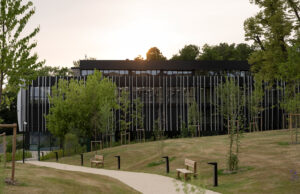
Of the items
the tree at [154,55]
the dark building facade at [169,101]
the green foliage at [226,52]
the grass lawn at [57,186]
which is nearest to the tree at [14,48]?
the grass lawn at [57,186]

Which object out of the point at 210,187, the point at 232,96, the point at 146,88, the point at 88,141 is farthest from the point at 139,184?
the point at 146,88

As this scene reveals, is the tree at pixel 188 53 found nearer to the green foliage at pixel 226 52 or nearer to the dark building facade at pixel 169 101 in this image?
the green foliage at pixel 226 52

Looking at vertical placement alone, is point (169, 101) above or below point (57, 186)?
above

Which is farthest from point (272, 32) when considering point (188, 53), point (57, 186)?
point (188, 53)

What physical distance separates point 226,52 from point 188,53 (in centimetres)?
933

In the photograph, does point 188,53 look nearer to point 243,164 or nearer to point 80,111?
point 80,111

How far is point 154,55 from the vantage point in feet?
326

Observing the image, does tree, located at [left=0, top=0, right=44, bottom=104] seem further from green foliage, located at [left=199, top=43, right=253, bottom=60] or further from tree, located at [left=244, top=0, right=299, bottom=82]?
green foliage, located at [left=199, top=43, right=253, bottom=60]

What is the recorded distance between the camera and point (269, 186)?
1449cm

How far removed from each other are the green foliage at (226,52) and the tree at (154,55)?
14597mm

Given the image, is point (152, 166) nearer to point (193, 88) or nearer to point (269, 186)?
point (269, 186)

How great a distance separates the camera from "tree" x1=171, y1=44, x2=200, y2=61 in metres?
88.9

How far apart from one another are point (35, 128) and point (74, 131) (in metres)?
16.2

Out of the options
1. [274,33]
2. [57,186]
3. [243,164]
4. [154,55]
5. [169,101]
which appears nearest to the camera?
[57,186]
